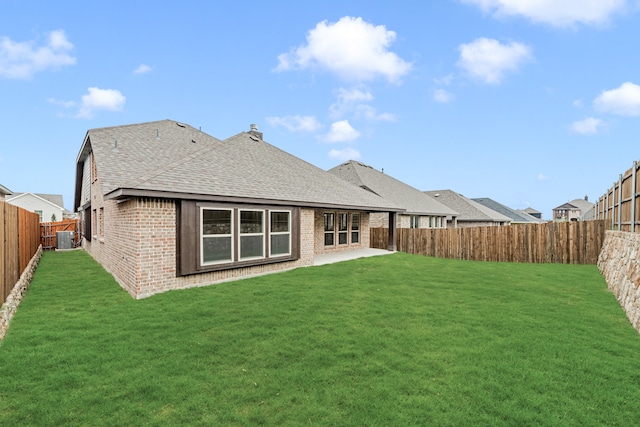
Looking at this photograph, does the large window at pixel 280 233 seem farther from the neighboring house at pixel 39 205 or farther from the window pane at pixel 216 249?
the neighboring house at pixel 39 205

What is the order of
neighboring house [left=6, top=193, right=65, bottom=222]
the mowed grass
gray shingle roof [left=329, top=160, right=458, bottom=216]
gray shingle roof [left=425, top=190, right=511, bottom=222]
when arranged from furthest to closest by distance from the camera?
neighboring house [left=6, top=193, right=65, bottom=222] → gray shingle roof [left=425, top=190, right=511, bottom=222] → gray shingle roof [left=329, top=160, right=458, bottom=216] → the mowed grass

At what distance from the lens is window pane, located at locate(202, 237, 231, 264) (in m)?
8.95

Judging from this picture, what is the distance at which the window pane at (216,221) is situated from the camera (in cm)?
901

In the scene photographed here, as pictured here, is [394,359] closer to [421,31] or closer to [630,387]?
[630,387]

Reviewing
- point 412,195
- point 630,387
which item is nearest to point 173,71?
point 412,195

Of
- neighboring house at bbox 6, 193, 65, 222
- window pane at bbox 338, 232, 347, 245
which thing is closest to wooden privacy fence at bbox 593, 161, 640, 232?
window pane at bbox 338, 232, 347, 245

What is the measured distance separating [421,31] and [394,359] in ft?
56.5

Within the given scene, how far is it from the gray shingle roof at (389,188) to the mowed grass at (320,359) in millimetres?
16773

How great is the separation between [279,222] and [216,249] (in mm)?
2695

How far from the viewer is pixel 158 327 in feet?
18.9

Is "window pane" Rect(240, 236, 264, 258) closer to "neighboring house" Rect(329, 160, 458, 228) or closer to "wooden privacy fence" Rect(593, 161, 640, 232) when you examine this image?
"wooden privacy fence" Rect(593, 161, 640, 232)

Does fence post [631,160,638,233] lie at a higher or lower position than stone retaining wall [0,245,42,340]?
higher

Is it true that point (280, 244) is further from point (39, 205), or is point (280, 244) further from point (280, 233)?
point (39, 205)

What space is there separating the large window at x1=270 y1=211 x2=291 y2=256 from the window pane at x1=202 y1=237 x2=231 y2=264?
178 cm
